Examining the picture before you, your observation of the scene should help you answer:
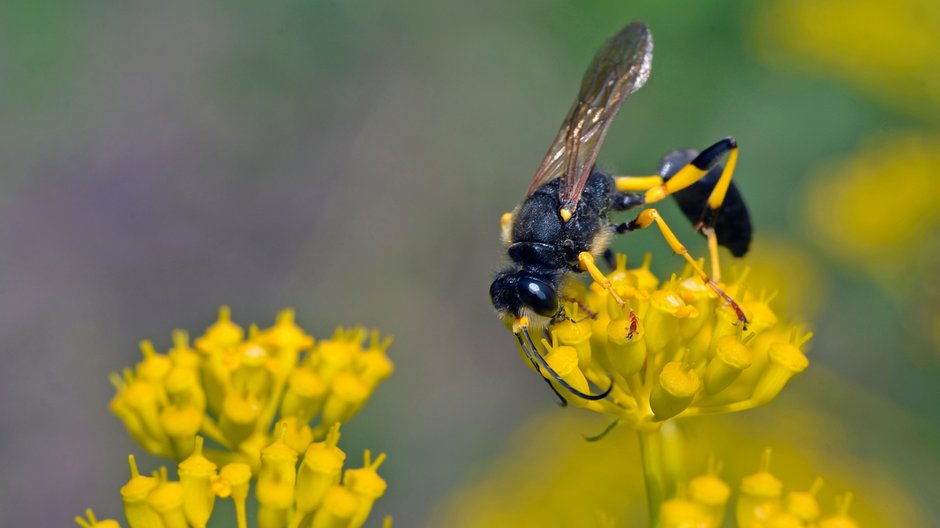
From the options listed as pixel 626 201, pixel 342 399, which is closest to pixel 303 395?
pixel 342 399

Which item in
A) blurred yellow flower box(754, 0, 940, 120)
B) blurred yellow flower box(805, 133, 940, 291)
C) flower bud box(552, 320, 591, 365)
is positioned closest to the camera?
flower bud box(552, 320, 591, 365)

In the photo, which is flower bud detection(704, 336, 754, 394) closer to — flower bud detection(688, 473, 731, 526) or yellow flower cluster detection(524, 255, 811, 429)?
yellow flower cluster detection(524, 255, 811, 429)

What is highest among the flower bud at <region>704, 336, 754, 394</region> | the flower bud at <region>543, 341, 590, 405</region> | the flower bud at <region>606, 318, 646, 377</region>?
the flower bud at <region>543, 341, 590, 405</region>

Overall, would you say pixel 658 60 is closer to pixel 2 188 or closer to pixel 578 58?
pixel 578 58

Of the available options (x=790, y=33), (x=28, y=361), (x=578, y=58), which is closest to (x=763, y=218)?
(x=790, y=33)

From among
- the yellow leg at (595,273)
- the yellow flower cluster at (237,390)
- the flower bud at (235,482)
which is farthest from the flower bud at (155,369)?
the yellow leg at (595,273)

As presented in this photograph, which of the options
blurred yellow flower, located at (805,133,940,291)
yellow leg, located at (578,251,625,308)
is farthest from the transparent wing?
blurred yellow flower, located at (805,133,940,291)

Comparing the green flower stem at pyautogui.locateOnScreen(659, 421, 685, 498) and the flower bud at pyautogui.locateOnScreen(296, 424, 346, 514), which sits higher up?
the flower bud at pyautogui.locateOnScreen(296, 424, 346, 514)

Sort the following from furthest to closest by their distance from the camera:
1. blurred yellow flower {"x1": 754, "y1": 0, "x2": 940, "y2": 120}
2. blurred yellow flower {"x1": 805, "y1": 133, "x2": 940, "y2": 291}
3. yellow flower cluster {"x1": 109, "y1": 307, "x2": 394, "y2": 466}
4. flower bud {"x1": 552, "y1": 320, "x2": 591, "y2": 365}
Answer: blurred yellow flower {"x1": 754, "y1": 0, "x2": 940, "y2": 120} → blurred yellow flower {"x1": 805, "y1": 133, "x2": 940, "y2": 291} → yellow flower cluster {"x1": 109, "y1": 307, "x2": 394, "y2": 466} → flower bud {"x1": 552, "y1": 320, "x2": 591, "y2": 365}

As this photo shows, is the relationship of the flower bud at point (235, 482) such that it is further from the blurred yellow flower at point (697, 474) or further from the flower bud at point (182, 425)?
the blurred yellow flower at point (697, 474)
